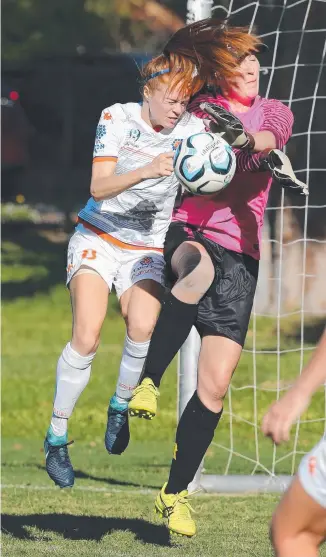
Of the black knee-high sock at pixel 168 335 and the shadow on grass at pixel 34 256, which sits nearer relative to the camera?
the black knee-high sock at pixel 168 335

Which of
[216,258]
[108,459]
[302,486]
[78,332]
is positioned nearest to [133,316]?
[78,332]

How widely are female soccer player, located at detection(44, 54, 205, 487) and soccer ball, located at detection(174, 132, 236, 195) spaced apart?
0.24 metres

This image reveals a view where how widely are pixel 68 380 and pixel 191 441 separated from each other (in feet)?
2.90

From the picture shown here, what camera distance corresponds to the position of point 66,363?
6.73 meters

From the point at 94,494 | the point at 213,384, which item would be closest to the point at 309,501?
the point at 213,384

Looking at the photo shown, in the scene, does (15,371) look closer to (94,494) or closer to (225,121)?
(94,494)

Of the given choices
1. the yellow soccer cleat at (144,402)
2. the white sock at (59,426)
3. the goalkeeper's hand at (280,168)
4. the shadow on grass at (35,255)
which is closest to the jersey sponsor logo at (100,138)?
the goalkeeper's hand at (280,168)

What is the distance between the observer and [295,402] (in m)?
3.90

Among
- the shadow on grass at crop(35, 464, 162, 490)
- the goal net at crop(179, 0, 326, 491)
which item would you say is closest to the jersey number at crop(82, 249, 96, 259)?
the goal net at crop(179, 0, 326, 491)

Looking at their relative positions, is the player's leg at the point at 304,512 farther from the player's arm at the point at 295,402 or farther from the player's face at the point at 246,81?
the player's face at the point at 246,81

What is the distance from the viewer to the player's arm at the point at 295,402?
12.7 feet

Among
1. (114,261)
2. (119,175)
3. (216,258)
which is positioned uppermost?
(119,175)

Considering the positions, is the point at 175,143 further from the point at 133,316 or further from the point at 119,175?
the point at 133,316

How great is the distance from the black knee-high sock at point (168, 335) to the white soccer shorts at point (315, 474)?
2187 millimetres
